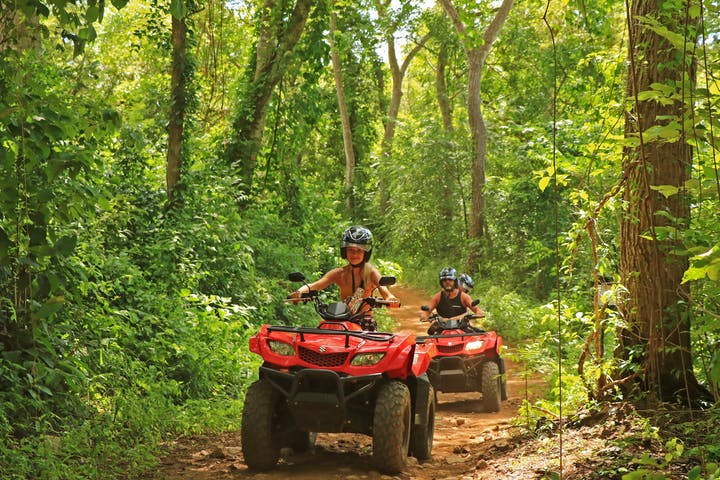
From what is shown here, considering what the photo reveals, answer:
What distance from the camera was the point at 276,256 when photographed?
49.8ft

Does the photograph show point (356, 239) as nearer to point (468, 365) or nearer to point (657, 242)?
point (657, 242)

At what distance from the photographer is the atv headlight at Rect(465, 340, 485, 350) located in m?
10.8

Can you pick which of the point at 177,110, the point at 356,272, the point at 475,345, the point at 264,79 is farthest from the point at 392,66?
the point at 356,272

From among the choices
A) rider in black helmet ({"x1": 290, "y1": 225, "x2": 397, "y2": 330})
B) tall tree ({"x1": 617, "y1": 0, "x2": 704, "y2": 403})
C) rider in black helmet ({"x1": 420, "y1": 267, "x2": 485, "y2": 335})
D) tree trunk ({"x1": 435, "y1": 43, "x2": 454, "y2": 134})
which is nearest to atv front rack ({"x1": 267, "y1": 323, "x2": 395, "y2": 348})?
rider in black helmet ({"x1": 290, "y1": 225, "x2": 397, "y2": 330})

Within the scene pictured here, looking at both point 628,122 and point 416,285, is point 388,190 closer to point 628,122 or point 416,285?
point 416,285

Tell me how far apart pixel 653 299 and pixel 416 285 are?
22.7 m

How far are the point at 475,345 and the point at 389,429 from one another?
4.58 metres

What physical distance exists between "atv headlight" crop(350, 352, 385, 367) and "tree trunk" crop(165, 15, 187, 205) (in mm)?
7042

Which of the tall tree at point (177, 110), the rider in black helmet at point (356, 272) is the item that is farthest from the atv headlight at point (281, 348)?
the tall tree at point (177, 110)

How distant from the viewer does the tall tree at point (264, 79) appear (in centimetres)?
1565

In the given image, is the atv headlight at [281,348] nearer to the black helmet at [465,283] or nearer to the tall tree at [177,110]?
the black helmet at [465,283]

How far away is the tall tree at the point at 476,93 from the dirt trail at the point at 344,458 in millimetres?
13506

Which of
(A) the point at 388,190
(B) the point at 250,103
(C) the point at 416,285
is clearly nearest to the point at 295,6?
(B) the point at 250,103

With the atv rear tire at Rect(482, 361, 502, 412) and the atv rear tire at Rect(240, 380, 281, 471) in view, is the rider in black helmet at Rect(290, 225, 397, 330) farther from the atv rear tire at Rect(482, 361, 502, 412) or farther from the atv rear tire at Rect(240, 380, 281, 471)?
the atv rear tire at Rect(482, 361, 502, 412)
